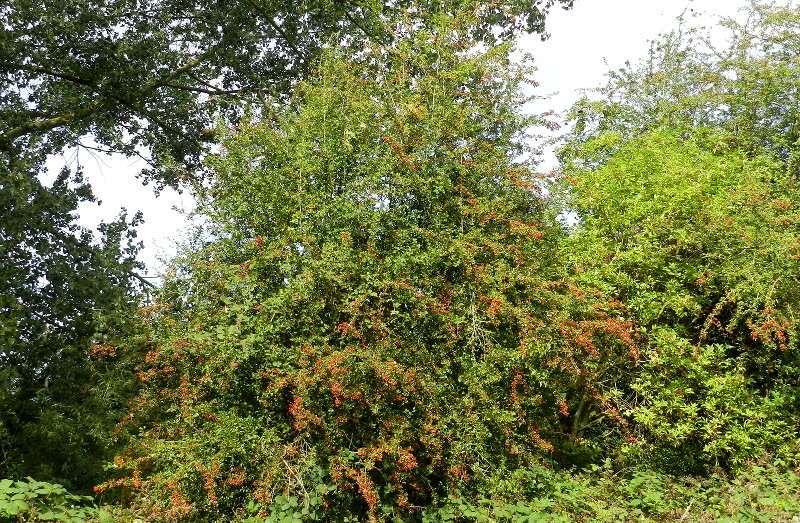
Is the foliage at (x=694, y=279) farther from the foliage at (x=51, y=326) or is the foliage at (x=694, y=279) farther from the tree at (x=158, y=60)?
the foliage at (x=51, y=326)

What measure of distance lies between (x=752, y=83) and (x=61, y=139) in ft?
53.1

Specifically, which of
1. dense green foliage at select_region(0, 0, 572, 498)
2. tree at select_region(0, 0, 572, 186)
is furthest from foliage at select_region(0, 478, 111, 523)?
tree at select_region(0, 0, 572, 186)

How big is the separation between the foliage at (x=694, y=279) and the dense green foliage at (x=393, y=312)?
0.06 meters

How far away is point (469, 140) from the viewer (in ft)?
28.0

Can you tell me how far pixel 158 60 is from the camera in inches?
404

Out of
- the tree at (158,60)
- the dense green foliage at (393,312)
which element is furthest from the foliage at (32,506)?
the tree at (158,60)

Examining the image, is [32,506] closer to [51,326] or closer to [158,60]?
[51,326]

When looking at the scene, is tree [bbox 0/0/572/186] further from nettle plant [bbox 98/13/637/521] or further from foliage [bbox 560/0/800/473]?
foliage [bbox 560/0/800/473]

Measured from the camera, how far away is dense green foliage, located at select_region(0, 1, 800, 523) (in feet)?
21.5

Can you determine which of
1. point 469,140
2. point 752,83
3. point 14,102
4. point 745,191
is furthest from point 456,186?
point 752,83

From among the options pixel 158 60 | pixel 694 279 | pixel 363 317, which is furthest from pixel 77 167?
pixel 694 279

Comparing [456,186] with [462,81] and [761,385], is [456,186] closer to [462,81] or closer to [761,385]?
[462,81]

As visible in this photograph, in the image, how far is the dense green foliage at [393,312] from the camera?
654cm

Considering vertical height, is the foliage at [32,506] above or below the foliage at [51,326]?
below
